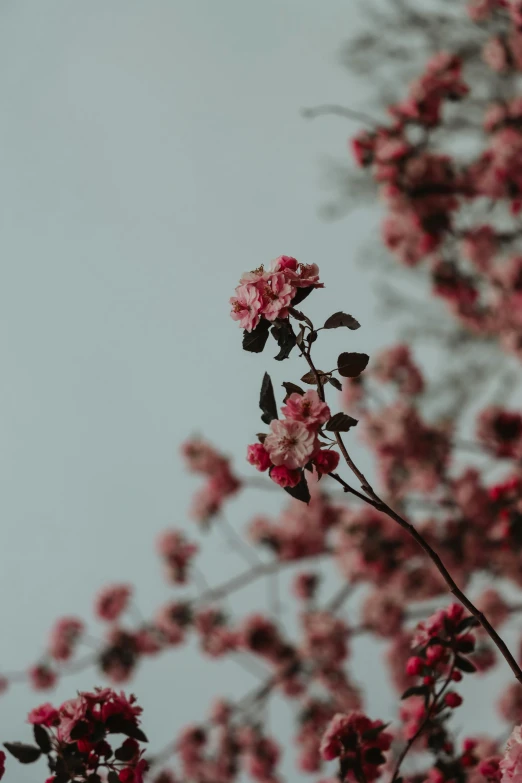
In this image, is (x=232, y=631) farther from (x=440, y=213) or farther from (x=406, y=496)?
(x=440, y=213)

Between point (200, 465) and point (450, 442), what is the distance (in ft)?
3.67

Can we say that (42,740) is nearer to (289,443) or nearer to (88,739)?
(88,739)

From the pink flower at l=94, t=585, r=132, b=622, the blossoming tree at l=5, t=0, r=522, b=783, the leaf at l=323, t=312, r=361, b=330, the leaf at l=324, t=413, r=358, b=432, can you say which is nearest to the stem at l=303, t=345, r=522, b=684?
the leaf at l=324, t=413, r=358, b=432

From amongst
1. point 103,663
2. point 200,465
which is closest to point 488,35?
point 200,465

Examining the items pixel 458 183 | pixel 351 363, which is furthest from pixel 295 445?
pixel 458 183

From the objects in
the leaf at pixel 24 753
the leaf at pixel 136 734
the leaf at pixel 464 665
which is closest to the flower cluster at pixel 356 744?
the leaf at pixel 464 665

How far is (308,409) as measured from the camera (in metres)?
0.68

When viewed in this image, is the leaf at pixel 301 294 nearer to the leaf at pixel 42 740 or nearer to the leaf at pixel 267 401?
the leaf at pixel 267 401

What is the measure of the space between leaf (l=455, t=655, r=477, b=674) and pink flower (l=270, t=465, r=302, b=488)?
1.22 feet

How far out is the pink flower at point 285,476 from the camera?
665 mm

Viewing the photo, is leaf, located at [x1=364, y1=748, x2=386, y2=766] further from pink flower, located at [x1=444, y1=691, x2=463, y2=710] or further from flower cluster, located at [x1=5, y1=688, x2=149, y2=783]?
flower cluster, located at [x1=5, y1=688, x2=149, y2=783]

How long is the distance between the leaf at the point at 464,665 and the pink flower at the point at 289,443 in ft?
1.27

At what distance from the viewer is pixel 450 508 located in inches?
112

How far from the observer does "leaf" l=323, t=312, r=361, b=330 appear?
0.71m
